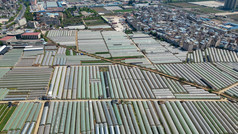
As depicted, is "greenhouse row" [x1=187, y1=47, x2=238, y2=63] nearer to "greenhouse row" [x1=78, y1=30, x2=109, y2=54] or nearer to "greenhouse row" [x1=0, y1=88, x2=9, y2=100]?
"greenhouse row" [x1=78, y1=30, x2=109, y2=54]

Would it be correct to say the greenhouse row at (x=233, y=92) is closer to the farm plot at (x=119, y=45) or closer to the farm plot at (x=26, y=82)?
the farm plot at (x=119, y=45)

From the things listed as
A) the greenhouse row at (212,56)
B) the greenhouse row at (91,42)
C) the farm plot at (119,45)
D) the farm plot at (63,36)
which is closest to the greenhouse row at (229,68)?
the greenhouse row at (212,56)

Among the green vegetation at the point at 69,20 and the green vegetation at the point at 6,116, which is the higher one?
the green vegetation at the point at 69,20

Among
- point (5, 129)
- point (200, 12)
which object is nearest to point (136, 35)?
point (5, 129)

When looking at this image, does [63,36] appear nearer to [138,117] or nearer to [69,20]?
[69,20]

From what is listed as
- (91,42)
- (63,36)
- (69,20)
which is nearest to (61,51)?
(91,42)
